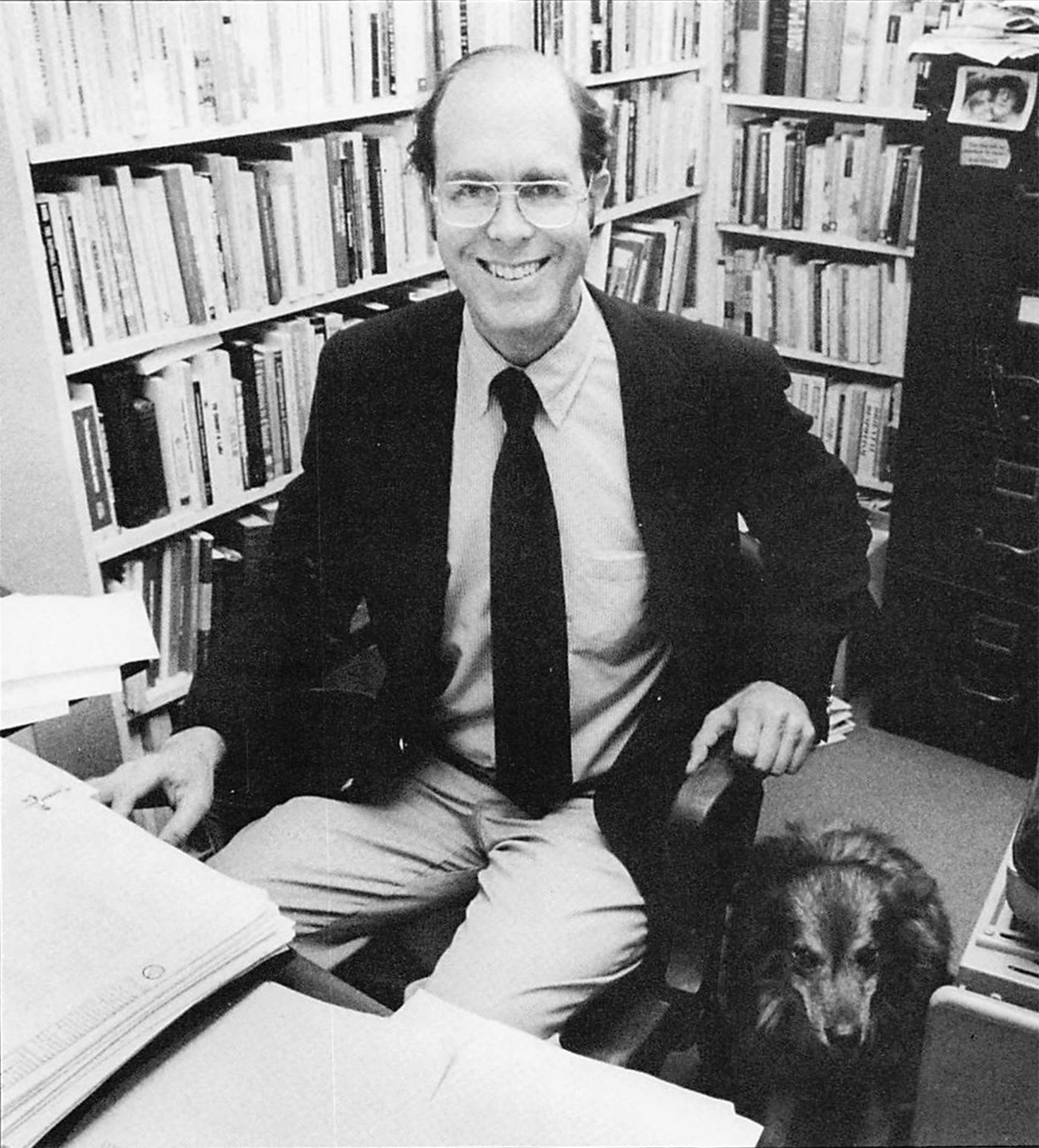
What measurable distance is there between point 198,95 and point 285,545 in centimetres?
80

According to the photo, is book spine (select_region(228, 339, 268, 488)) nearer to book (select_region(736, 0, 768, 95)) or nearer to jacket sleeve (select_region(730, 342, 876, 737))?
jacket sleeve (select_region(730, 342, 876, 737))

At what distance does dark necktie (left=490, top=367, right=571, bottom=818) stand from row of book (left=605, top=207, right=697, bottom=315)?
1562 millimetres

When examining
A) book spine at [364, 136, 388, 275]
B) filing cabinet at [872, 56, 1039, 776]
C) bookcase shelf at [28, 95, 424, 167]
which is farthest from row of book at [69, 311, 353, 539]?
filing cabinet at [872, 56, 1039, 776]

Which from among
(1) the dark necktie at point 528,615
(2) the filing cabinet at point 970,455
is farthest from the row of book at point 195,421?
(2) the filing cabinet at point 970,455

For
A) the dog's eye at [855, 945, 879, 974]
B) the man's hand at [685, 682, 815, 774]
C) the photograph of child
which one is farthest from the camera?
the photograph of child

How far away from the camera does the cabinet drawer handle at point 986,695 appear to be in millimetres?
2465

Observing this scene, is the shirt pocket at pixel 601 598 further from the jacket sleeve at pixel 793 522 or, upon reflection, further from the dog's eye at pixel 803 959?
the dog's eye at pixel 803 959

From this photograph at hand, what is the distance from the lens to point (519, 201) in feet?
4.40

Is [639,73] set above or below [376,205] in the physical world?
above

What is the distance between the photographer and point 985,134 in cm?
217

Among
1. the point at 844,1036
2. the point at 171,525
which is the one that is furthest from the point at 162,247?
the point at 844,1036

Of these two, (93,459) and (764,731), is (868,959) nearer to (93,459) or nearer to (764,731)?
(764,731)

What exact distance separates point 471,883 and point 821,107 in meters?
2.08

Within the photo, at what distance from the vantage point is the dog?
1.69 metres
